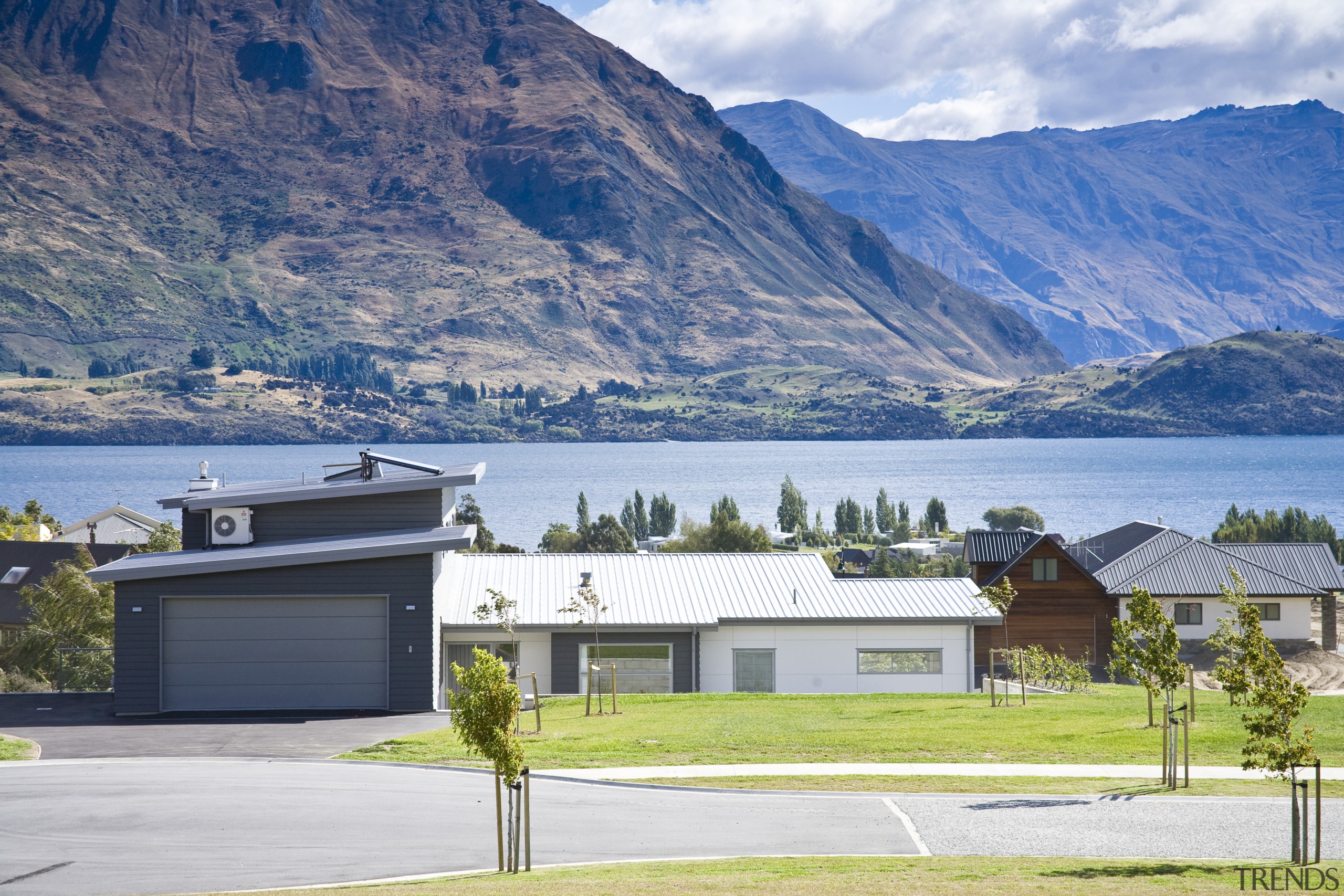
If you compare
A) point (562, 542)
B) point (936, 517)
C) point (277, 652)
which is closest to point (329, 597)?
point (277, 652)

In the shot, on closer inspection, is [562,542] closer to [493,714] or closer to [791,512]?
[791,512]

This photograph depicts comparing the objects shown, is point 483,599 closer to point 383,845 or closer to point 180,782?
point 180,782

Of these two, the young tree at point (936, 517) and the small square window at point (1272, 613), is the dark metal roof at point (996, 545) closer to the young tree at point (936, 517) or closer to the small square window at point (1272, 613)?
the small square window at point (1272, 613)

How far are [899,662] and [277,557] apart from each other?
52.0 ft

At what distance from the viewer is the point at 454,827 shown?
15.6m

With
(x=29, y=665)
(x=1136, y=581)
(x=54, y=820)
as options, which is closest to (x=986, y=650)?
(x=1136, y=581)

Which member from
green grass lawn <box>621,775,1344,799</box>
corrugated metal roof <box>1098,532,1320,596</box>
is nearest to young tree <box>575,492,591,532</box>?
corrugated metal roof <box>1098,532,1320,596</box>

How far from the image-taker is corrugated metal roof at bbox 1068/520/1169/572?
55344 mm

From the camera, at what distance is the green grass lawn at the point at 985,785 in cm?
1730

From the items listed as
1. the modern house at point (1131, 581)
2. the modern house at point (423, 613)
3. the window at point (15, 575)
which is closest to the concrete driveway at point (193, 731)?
the modern house at point (423, 613)

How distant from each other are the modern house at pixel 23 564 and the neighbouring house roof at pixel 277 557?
89.3ft

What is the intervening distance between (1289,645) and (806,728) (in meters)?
37.6

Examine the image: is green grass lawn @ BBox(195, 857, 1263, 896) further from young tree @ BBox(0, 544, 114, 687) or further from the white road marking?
young tree @ BBox(0, 544, 114, 687)

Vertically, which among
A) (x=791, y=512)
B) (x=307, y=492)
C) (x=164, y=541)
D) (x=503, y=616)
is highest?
(x=791, y=512)
